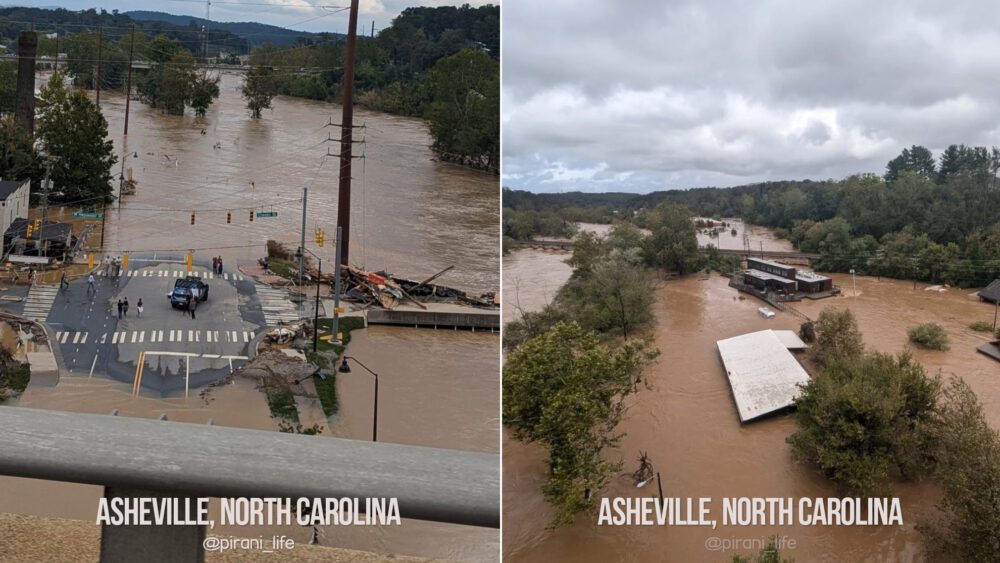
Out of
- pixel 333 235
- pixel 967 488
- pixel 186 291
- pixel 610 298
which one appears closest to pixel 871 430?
pixel 967 488

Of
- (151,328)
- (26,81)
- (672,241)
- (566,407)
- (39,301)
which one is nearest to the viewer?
(566,407)

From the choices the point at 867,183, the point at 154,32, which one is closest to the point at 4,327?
the point at 867,183

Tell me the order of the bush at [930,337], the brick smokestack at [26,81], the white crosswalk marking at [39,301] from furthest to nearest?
the brick smokestack at [26,81] → the white crosswalk marking at [39,301] → the bush at [930,337]

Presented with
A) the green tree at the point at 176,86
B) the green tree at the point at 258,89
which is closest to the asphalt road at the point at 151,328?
the green tree at the point at 176,86

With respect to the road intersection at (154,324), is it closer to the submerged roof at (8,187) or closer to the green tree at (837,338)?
the submerged roof at (8,187)

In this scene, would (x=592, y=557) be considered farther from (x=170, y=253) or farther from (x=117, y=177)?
(x=117, y=177)

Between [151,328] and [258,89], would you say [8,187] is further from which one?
[258,89]
